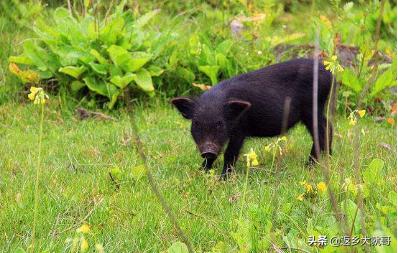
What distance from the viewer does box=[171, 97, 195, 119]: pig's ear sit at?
5.40 meters

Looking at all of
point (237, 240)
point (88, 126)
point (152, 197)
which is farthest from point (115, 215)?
point (88, 126)

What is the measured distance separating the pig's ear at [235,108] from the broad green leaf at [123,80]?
1.77m

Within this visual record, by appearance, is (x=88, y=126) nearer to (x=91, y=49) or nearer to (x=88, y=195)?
(x=91, y=49)

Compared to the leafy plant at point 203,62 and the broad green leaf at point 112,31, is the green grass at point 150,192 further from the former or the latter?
the broad green leaf at point 112,31

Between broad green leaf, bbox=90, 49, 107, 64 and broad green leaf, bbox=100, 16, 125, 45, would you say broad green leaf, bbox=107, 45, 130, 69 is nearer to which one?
broad green leaf, bbox=90, 49, 107, 64

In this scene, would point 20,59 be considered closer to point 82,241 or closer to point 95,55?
point 95,55

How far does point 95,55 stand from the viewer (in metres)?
6.98

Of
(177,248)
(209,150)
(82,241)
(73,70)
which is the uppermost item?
(82,241)

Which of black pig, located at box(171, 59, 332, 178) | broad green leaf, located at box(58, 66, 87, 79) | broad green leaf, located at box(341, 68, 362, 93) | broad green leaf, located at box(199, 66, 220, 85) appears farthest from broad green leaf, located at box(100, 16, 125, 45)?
broad green leaf, located at box(341, 68, 362, 93)

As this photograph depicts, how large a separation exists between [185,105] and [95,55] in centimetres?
181

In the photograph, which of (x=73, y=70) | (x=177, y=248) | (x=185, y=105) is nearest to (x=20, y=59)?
(x=73, y=70)

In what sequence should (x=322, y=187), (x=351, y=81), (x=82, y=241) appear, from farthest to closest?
(x=351, y=81), (x=322, y=187), (x=82, y=241)

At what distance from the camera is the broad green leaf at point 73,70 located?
6.97m

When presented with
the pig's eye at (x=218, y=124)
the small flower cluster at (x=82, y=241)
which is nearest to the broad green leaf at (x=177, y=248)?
the small flower cluster at (x=82, y=241)
